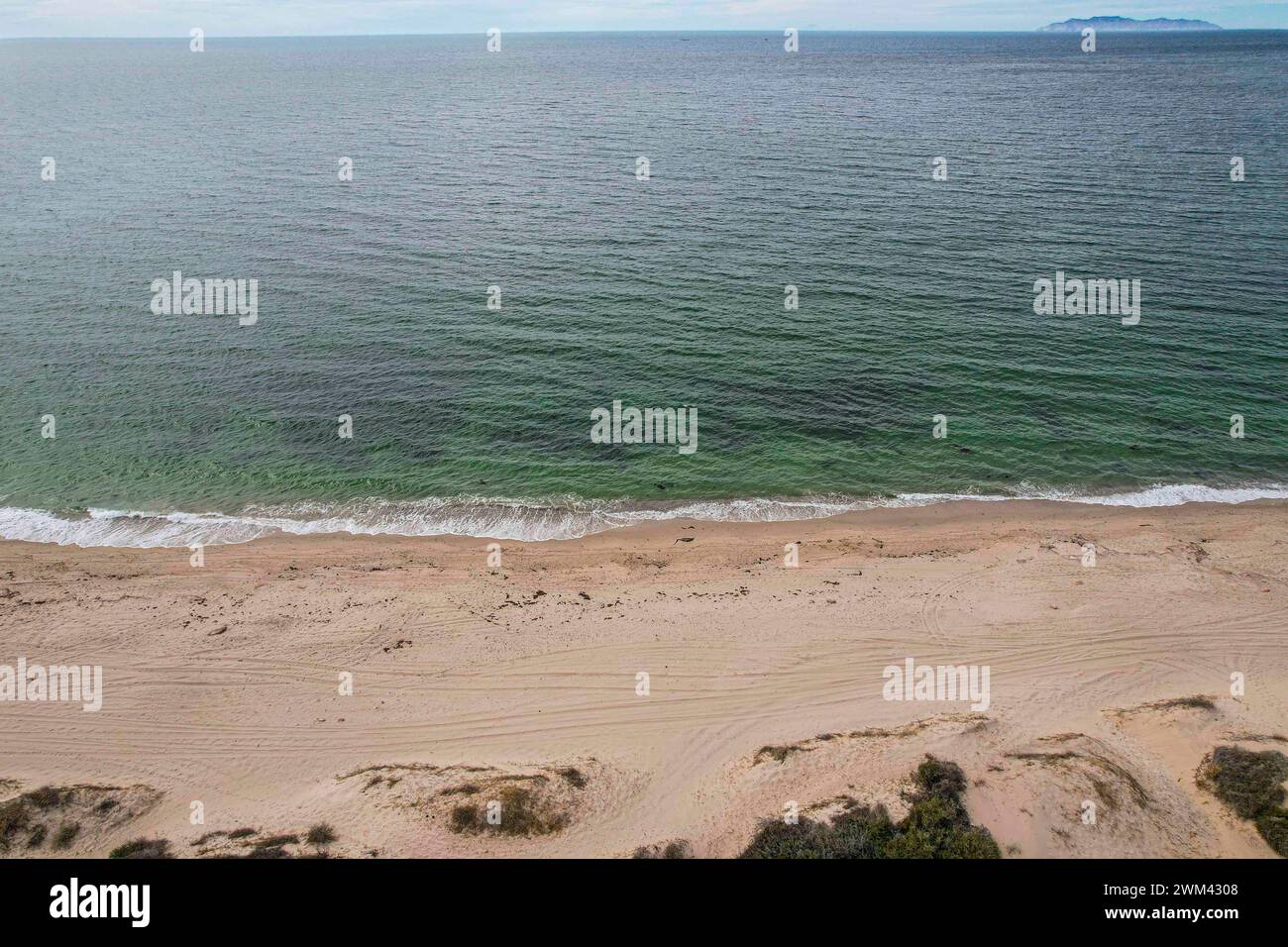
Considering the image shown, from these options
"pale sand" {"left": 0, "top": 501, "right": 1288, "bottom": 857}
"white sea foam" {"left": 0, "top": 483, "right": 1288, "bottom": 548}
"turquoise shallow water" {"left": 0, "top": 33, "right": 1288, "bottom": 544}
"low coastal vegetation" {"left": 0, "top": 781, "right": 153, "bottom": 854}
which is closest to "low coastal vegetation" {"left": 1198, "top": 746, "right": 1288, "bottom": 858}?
"pale sand" {"left": 0, "top": 501, "right": 1288, "bottom": 857}

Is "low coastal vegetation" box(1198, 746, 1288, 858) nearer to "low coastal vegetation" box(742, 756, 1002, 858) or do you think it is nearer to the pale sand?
the pale sand

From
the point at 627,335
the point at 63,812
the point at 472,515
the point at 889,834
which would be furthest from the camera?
the point at 627,335

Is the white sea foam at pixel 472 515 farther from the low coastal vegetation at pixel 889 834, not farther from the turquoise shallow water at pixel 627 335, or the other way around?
the low coastal vegetation at pixel 889 834

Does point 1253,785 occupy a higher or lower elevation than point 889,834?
higher

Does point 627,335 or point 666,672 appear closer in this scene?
point 666,672

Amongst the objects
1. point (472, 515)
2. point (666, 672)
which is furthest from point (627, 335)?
point (666, 672)

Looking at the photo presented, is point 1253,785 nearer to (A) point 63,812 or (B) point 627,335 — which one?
(A) point 63,812

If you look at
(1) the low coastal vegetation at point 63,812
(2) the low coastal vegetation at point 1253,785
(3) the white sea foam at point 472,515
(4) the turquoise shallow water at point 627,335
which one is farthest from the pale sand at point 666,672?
(4) the turquoise shallow water at point 627,335
